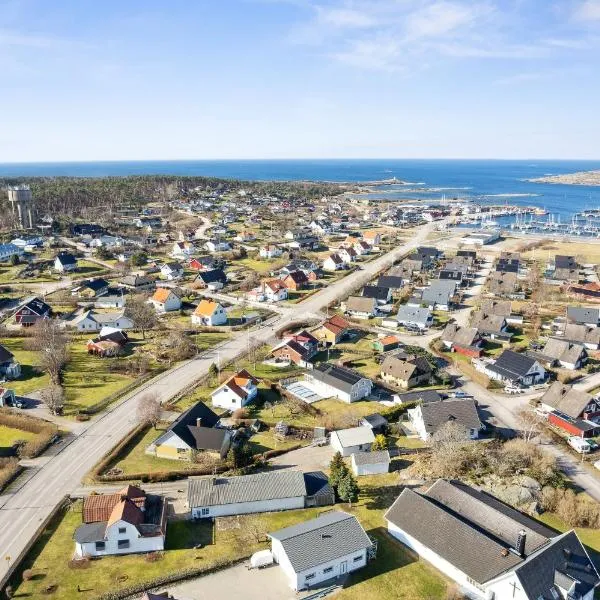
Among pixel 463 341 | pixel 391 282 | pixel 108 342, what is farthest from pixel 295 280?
pixel 108 342

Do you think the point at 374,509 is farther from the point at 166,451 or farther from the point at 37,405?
the point at 37,405

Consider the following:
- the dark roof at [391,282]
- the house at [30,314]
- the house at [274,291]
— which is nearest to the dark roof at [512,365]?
the dark roof at [391,282]

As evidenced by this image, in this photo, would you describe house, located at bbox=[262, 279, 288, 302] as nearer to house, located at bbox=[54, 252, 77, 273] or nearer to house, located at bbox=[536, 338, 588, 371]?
house, located at bbox=[536, 338, 588, 371]

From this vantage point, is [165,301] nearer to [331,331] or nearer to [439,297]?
[331,331]

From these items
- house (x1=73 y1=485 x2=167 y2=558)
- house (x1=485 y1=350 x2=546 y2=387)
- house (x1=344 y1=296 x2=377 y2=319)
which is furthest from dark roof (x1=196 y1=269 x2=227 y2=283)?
house (x1=73 y1=485 x2=167 y2=558)

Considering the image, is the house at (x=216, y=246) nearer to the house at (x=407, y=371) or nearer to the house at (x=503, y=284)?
the house at (x=503, y=284)
